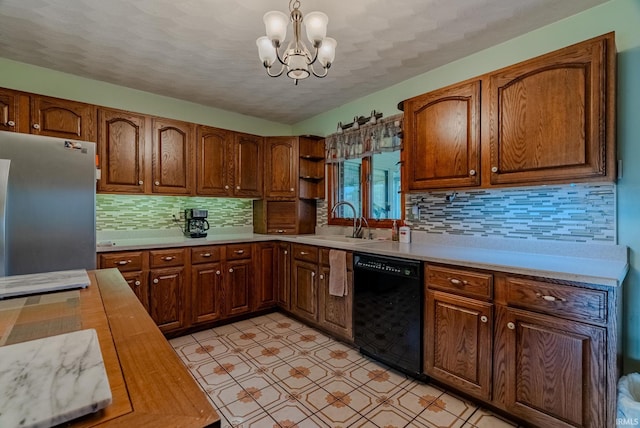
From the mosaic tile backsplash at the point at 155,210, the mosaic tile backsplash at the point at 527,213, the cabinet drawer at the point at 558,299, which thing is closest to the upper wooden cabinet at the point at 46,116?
the mosaic tile backsplash at the point at 155,210

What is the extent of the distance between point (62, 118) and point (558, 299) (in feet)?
12.3

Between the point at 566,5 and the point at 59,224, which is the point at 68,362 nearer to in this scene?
the point at 59,224

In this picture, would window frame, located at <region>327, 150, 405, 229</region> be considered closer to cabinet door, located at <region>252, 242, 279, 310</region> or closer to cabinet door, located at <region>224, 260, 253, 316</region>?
cabinet door, located at <region>252, 242, 279, 310</region>

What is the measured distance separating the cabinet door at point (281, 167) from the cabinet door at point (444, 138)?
5.19 ft

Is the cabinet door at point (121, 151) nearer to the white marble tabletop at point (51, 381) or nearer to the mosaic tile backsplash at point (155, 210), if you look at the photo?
the mosaic tile backsplash at point (155, 210)

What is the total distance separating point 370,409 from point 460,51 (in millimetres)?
2655

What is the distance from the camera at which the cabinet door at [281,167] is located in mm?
3672

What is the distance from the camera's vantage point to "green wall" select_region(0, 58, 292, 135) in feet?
8.33

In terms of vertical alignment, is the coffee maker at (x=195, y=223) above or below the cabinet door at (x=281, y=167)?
below

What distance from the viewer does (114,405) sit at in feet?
1.65

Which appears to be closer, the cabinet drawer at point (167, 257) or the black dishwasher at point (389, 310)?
the black dishwasher at point (389, 310)

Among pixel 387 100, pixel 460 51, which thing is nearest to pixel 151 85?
pixel 387 100

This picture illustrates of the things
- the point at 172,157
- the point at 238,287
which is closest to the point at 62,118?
the point at 172,157

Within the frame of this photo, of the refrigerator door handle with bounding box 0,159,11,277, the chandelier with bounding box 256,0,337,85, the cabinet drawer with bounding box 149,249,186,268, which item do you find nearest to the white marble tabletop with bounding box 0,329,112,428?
the chandelier with bounding box 256,0,337,85
